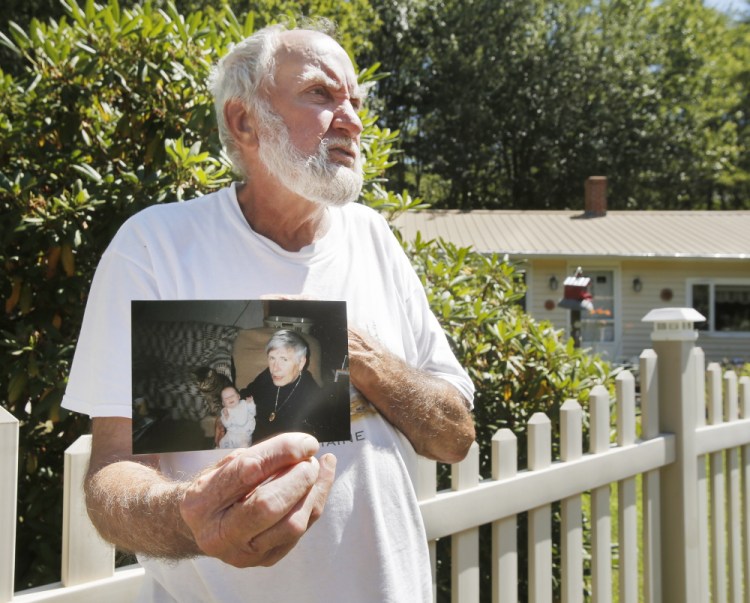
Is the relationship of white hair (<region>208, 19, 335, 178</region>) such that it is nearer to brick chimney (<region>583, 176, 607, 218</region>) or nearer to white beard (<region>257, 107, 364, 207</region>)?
white beard (<region>257, 107, 364, 207</region>)

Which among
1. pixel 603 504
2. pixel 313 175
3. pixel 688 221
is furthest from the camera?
pixel 688 221

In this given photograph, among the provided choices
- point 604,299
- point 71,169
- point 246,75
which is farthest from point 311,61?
point 604,299

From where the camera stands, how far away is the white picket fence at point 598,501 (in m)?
1.40

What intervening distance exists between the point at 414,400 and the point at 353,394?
0.13 metres

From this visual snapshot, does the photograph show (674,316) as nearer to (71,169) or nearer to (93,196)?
(93,196)

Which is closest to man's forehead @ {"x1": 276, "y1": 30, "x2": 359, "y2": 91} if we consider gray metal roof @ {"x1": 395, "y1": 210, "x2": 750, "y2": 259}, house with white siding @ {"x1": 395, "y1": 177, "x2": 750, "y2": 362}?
gray metal roof @ {"x1": 395, "y1": 210, "x2": 750, "y2": 259}

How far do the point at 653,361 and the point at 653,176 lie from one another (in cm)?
2719

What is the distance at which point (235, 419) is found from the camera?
3.37 feet

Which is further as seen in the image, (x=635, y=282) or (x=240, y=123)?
(x=635, y=282)

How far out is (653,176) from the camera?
2786cm

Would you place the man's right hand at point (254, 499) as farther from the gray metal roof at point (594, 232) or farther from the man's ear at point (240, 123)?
the gray metal roof at point (594, 232)

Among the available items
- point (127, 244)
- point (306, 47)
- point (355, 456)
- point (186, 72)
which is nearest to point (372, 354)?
point (355, 456)

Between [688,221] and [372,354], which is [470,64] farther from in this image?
[372,354]

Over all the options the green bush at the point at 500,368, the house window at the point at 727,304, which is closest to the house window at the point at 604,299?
the house window at the point at 727,304
